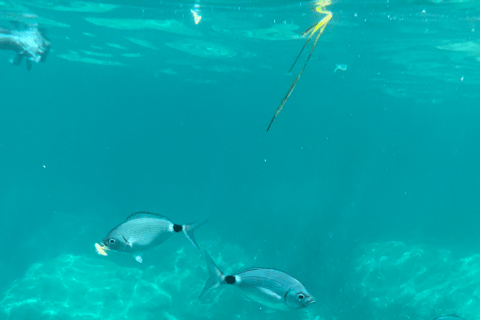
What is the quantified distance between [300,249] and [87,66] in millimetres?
30039

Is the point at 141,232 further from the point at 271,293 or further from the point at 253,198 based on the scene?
the point at 253,198

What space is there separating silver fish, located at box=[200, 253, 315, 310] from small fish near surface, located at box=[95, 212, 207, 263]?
0.54 meters

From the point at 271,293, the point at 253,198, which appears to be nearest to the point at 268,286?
the point at 271,293

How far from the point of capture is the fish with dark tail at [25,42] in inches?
572

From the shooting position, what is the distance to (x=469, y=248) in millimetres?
21547

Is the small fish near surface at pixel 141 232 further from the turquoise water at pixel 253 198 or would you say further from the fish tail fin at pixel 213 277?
the turquoise water at pixel 253 198

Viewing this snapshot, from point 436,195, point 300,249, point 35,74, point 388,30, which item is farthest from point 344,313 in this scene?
point 35,74

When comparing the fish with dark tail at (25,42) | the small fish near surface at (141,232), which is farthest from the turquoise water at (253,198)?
the small fish near surface at (141,232)

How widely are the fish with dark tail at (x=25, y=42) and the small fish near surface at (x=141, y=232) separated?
528 inches

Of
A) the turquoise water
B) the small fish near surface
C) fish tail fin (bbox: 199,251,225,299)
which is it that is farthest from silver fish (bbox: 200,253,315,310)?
the turquoise water

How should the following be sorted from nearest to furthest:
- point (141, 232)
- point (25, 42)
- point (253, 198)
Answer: point (141, 232) → point (25, 42) → point (253, 198)

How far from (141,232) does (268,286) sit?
1.67m

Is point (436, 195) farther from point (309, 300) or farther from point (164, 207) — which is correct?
point (309, 300)

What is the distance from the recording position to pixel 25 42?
51.7ft
